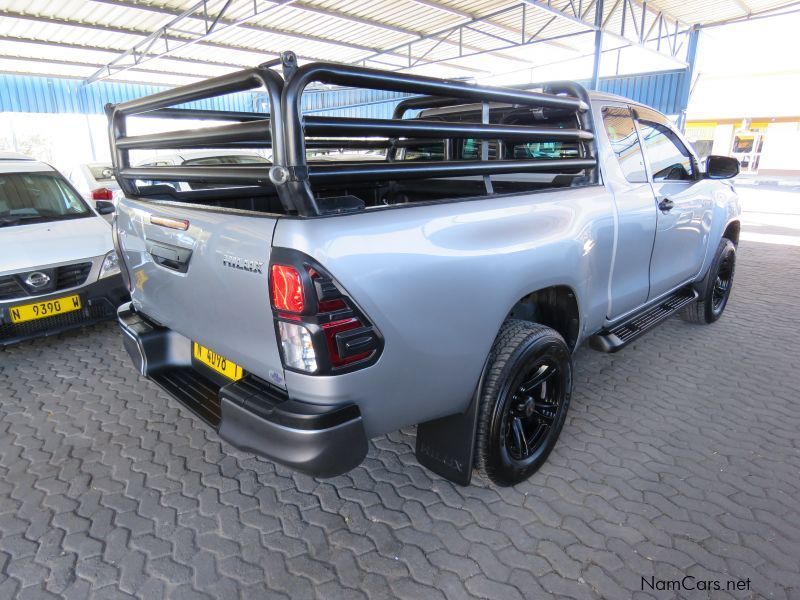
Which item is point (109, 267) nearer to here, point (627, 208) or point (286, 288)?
point (286, 288)

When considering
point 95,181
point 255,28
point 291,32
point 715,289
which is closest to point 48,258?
point 95,181

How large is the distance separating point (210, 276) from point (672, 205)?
304cm

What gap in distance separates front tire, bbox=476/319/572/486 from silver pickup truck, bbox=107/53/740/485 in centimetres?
1

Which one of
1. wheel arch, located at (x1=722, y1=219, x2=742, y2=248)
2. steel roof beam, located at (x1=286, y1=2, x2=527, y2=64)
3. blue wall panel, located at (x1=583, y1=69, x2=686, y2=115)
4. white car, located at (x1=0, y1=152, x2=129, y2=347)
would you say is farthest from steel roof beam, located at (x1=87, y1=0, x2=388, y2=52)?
wheel arch, located at (x1=722, y1=219, x2=742, y2=248)

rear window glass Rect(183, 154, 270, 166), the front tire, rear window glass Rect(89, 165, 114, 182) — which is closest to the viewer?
the front tire

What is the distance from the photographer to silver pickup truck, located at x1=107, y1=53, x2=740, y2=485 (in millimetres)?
1653

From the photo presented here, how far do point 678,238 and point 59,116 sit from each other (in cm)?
2239

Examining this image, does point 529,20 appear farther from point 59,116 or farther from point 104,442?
point 59,116

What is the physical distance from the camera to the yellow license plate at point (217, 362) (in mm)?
2117

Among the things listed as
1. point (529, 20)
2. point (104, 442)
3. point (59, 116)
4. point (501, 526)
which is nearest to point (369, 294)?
point (501, 526)

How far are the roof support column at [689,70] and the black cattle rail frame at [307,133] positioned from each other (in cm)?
1552

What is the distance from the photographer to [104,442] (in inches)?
114

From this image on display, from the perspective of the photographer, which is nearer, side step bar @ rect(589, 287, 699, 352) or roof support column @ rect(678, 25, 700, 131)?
side step bar @ rect(589, 287, 699, 352)

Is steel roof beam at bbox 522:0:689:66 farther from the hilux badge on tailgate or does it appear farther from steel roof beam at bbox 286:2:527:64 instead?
the hilux badge on tailgate
